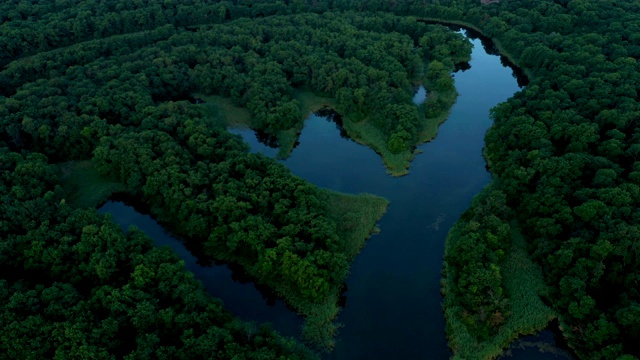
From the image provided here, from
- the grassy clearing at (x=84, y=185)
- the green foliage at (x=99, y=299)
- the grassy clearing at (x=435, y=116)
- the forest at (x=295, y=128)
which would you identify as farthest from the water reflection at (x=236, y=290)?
the grassy clearing at (x=435, y=116)

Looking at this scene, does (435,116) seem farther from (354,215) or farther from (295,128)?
(354,215)

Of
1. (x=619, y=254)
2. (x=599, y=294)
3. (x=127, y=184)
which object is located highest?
(x=619, y=254)

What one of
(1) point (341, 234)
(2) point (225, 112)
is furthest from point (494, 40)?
(1) point (341, 234)

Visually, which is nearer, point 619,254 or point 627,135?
point 619,254

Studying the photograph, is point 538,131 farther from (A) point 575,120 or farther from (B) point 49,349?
(B) point 49,349

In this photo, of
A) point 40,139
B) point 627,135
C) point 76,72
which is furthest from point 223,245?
point 627,135

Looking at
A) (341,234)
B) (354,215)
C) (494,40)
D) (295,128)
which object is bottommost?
(295,128)

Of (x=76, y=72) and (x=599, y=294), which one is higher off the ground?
(x=599, y=294)

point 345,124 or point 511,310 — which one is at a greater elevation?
point 511,310
